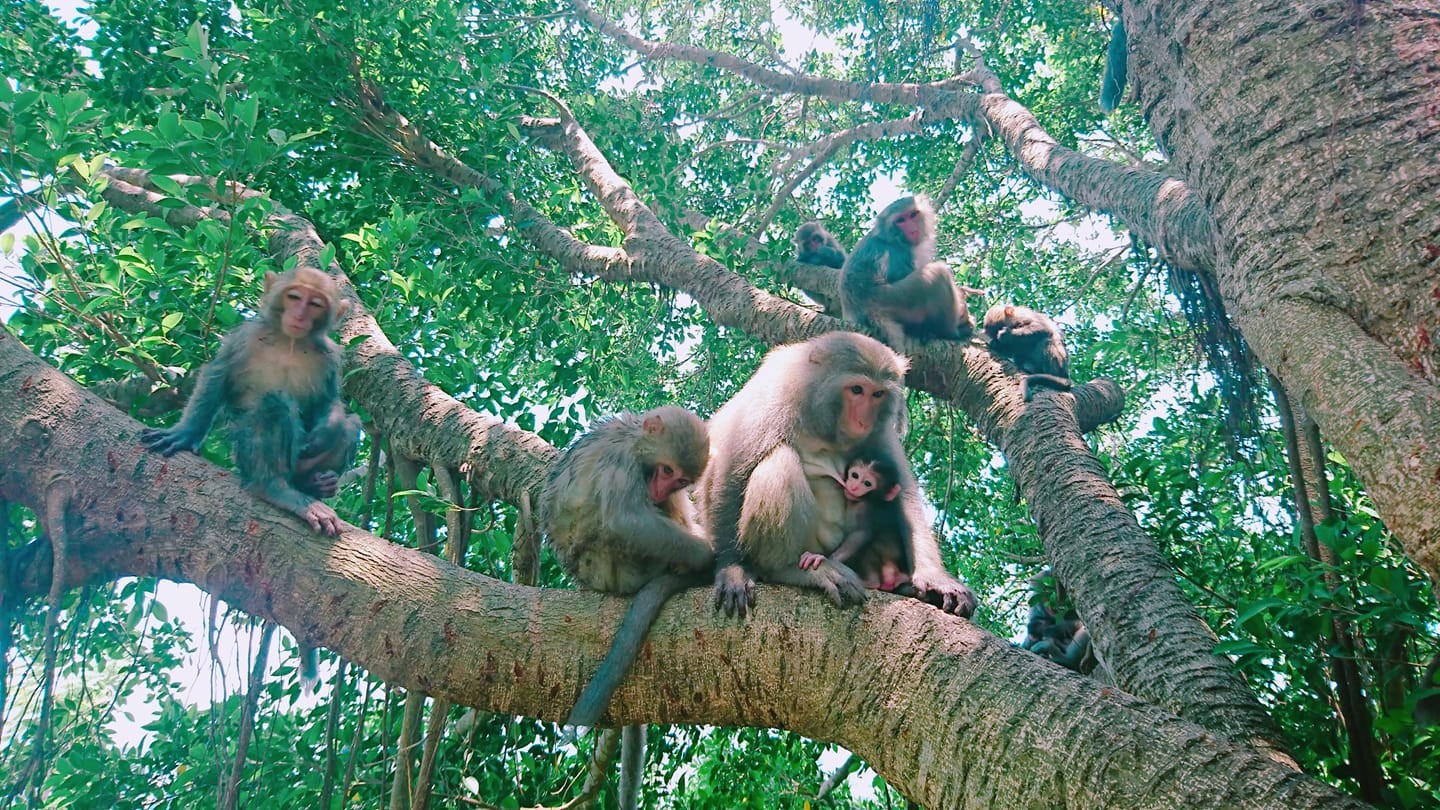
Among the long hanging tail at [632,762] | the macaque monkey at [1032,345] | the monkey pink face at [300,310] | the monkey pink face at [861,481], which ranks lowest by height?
the long hanging tail at [632,762]

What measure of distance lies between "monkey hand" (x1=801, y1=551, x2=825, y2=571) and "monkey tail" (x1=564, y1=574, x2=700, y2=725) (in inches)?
21.2

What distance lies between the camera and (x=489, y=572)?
15.0ft

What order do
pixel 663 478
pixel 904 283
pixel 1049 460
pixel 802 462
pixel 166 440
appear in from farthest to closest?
pixel 904 283 < pixel 1049 460 < pixel 663 478 < pixel 802 462 < pixel 166 440

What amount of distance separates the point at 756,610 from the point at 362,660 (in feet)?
4.25

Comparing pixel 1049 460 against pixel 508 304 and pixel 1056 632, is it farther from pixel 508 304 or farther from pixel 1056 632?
pixel 508 304

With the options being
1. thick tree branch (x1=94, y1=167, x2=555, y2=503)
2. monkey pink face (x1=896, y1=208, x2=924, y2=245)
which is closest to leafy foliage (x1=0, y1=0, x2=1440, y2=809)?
thick tree branch (x1=94, y1=167, x2=555, y2=503)

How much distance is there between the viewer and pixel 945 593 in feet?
10.4

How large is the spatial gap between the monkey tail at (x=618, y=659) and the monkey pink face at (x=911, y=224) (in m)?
5.44

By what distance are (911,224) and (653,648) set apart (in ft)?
18.7

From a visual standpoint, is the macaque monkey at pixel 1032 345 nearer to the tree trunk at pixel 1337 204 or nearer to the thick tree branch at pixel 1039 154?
the thick tree branch at pixel 1039 154

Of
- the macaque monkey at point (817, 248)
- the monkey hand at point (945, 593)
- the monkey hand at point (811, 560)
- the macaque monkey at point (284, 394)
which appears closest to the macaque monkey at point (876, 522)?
the monkey hand at point (945, 593)

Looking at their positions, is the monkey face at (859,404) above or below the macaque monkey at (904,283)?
below

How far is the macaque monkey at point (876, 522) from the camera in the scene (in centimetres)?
370

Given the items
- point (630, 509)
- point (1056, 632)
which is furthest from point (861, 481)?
point (1056, 632)
